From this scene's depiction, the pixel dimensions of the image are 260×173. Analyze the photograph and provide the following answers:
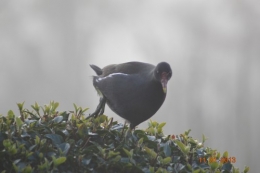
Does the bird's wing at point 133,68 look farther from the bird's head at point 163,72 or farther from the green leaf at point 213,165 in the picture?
the green leaf at point 213,165

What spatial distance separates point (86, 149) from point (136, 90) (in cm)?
107

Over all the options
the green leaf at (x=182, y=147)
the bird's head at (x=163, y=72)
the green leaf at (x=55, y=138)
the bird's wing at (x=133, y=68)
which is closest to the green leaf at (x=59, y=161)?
the green leaf at (x=55, y=138)

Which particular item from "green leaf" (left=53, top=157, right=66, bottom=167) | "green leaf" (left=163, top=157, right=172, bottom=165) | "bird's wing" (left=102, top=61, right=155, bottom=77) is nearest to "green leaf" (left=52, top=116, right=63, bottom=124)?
"green leaf" (left=53, top=157, right=66, bottom=167)

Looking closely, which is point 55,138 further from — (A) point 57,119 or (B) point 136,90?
(B) point 136,90

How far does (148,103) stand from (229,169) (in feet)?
2.55

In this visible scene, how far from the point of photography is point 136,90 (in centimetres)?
324

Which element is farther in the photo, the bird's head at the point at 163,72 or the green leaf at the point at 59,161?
the bird's head at the point at 163,72

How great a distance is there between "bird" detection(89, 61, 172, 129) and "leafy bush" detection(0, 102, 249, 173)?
1.61ft

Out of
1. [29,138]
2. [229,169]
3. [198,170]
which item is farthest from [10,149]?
[229,169]

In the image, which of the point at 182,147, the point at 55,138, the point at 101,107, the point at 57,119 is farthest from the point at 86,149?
the point at 101,107

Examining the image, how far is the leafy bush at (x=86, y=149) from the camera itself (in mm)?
2162

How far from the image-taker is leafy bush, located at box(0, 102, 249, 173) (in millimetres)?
2162

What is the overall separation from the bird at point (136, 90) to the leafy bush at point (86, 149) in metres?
0.49

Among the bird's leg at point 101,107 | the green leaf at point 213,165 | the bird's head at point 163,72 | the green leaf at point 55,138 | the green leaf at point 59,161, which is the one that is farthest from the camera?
the bird's leg at point 101,107
